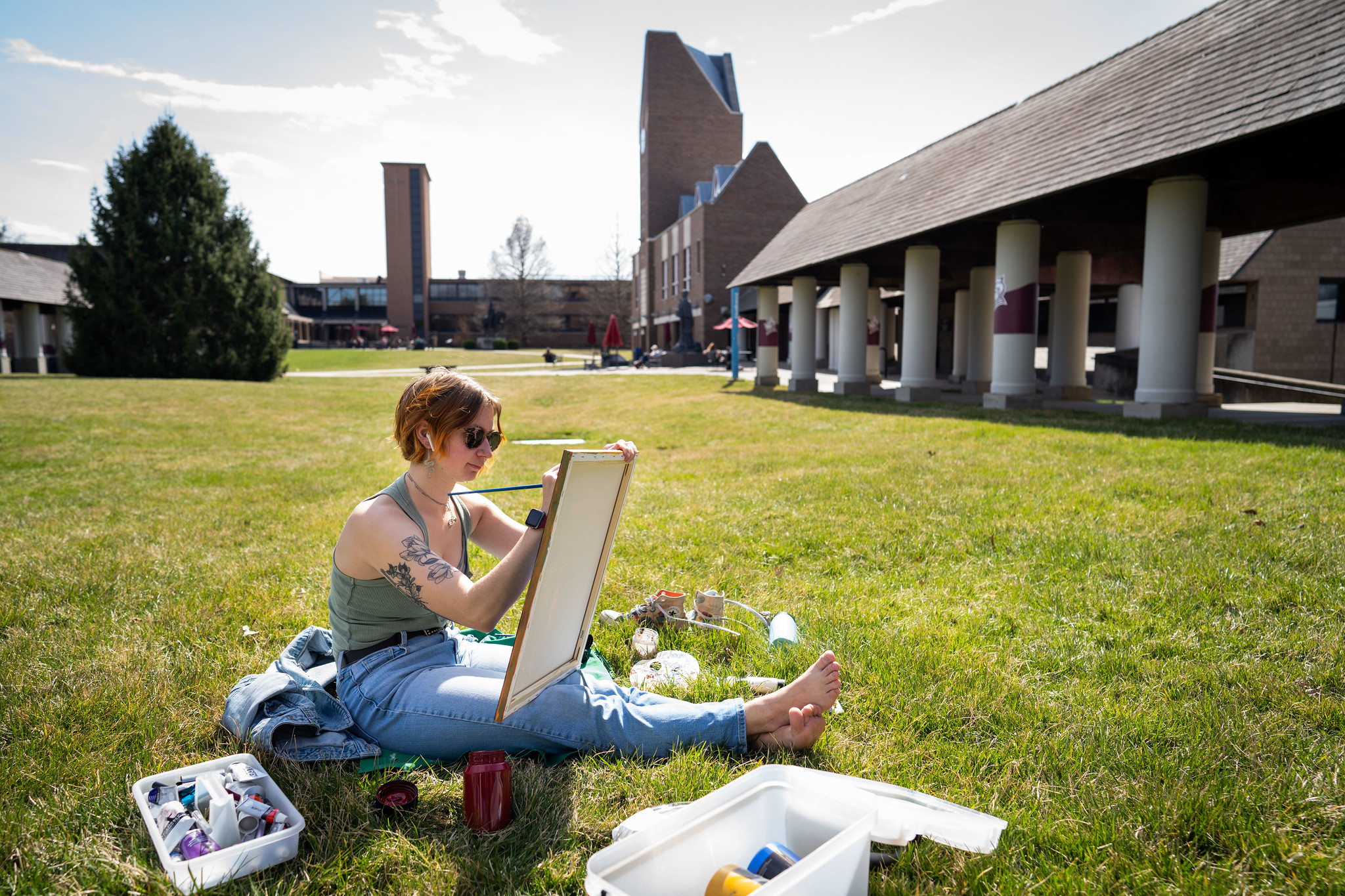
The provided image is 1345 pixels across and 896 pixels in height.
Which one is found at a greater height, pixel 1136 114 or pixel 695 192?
pixel 695 192

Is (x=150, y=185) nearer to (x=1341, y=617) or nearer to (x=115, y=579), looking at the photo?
(x=115, y=579)

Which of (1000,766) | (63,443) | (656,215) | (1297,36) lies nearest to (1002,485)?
(1000,766)

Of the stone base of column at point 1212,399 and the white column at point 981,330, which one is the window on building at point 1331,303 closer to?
the white column at point 981,330

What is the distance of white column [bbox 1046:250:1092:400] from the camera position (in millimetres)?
18406

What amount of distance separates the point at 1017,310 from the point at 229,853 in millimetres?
15841

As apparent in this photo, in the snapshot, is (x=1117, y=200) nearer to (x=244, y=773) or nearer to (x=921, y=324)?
(x=921, y=324)

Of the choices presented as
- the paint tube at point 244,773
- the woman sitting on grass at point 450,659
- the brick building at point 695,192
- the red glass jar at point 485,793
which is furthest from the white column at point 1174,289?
the brick building at point 695,192

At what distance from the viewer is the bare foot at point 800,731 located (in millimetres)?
2660

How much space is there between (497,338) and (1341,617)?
75.0 m

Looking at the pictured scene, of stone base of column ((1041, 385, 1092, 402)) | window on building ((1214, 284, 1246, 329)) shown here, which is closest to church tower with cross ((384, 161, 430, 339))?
window on building ((1214, 284, 1246, 329))

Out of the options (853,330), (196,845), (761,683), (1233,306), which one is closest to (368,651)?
(196,845)

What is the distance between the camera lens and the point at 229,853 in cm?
201

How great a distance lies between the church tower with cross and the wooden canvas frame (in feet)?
297

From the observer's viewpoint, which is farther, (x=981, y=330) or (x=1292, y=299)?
(x=1292, y=299)
